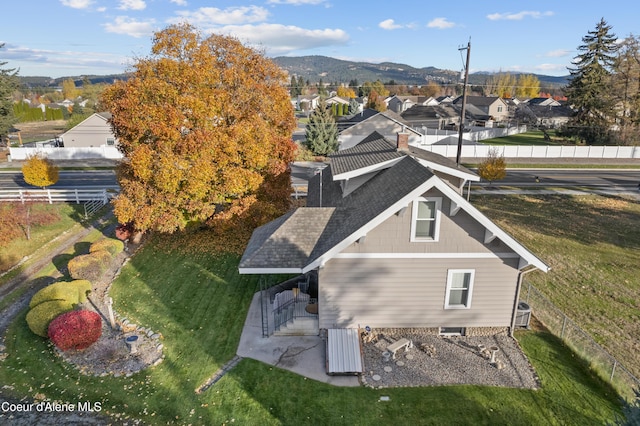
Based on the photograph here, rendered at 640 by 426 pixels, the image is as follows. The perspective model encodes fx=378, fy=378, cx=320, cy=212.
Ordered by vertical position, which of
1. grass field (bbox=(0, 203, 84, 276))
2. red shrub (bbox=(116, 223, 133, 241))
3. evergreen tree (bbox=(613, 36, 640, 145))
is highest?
evergreen tree (bbox=(613, 36, 640, 145))

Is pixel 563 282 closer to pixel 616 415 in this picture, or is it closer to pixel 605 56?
pixel 616 415

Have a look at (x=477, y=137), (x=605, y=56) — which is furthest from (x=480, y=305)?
(x=605, y=56)

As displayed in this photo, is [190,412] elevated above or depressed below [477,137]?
below

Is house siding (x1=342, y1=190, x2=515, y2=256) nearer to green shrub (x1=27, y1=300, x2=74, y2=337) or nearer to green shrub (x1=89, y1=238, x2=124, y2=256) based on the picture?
green shrub (x1=27, y1=300, x2=74, y2=337)

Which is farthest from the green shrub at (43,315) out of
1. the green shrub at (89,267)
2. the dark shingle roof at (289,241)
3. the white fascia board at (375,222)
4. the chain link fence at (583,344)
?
the chain link fence at (583,344)

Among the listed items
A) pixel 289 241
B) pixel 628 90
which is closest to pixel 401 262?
pixel 289 241

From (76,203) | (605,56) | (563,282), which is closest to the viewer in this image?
(563,282)

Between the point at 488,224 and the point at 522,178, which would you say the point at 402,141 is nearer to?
the point at 488,224

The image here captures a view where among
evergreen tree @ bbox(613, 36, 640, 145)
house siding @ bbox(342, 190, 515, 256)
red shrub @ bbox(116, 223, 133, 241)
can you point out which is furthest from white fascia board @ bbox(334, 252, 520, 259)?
evergreen tree @ bbox(613, 36, 640, 145)
